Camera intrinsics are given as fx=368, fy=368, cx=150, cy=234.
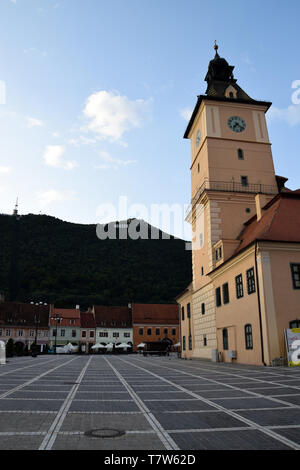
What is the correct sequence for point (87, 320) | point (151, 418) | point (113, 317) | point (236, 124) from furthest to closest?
point (113, 317) → point (87, 320) → point (236, 124) → point (151, 418)

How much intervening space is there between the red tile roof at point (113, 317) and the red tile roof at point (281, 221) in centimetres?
5778

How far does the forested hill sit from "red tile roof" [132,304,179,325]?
1943 cm

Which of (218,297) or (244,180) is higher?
(244,180)

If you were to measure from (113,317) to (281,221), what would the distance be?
206 feet

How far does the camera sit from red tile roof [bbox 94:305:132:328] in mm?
79000

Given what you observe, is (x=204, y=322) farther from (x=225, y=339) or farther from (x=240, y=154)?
(x=240, y=154)

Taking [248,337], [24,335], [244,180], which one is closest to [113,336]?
[24,335]

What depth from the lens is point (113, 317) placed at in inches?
3167

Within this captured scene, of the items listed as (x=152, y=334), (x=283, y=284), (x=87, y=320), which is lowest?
(x=152, y=334)

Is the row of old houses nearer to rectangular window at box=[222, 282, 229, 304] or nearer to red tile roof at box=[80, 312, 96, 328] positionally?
red tile roof at box=[80, 312, 96, 328]

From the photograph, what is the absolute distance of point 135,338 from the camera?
76.3 m

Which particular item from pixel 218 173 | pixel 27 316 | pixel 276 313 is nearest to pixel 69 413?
pixel 276 313

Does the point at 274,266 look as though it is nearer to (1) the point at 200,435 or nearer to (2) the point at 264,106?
(1) the point at 200,435

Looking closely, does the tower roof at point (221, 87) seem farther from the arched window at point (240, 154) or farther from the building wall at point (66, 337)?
the building wall at point (66, 337)
